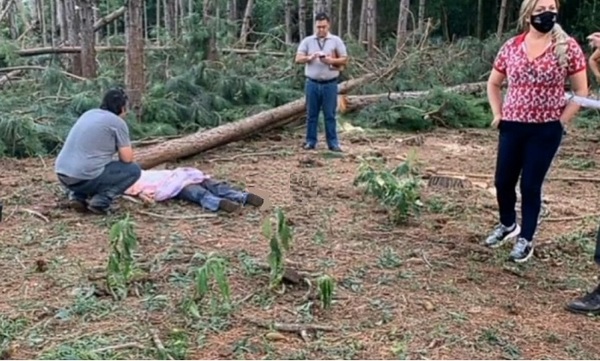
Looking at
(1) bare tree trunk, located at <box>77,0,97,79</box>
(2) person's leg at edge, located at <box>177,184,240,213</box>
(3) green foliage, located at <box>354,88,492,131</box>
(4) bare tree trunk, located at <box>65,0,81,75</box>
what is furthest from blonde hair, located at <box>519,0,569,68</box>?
(4) bare tree trunk, located at <box>65,0,81,75</box>

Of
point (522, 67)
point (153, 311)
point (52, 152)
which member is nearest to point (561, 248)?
point (522, 67)

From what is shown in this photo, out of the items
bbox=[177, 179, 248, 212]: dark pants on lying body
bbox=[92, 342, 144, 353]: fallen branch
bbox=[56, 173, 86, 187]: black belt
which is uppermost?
bbox=[56, 173, 86, 187]: black belt

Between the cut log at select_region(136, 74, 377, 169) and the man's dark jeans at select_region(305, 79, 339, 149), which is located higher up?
the man's dark jeans at select_region(305, 79, 339, 149)

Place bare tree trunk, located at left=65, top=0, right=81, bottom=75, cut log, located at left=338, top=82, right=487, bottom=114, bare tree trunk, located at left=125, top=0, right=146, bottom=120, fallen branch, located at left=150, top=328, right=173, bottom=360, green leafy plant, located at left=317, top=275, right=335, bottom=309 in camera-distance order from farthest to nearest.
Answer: bare tree trunk, located at left=65, top=0, right=81, bottom=75 → cut log, located at left=338, top=82, right=487, bottom=114 → bare tree trunk, located at left=125, top=0, right=146, bottom=120 → green leafy plant, located at left=317, top=275, right=335, bottom=309 → fallen branch, located at left=150, top=328, right=173, bottom=360

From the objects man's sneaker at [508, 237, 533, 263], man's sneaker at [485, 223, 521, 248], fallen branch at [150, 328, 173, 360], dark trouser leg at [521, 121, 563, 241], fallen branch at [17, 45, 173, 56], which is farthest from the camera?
fallen branch at [17, 45, 173, 56]

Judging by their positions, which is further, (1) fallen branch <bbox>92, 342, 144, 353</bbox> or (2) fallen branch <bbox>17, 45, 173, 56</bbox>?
(2) fallen branch <bbox>17, 45, 173, 56</bbox>

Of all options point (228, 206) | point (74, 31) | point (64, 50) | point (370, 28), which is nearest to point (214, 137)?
point (228, 206)

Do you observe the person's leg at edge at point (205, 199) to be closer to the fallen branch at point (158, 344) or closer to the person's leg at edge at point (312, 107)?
the fallen branch at point (158, 344)

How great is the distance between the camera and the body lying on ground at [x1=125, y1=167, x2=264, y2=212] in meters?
5.66

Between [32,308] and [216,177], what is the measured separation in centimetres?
330

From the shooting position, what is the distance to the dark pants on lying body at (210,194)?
5.60 m

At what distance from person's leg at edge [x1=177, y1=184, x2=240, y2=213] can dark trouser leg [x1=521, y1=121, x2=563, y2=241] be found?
7.27 feet

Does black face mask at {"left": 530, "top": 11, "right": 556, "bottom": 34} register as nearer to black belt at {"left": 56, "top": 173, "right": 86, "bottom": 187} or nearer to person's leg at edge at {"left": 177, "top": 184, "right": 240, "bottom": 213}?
person's leg at edge at {"left": 177, "top": 184, "right": 240, "bottom": 213}

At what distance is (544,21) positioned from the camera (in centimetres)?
394
